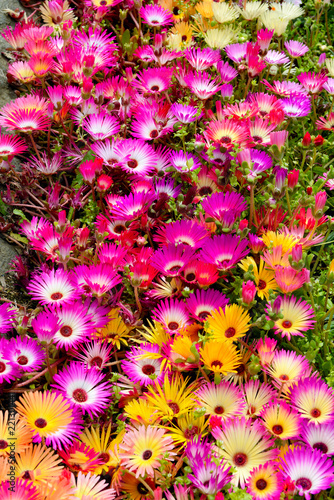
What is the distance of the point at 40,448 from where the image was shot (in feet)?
4.26

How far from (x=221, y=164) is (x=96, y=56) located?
77 centimetres

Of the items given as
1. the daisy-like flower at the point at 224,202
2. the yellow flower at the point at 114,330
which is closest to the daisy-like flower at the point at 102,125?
the daisy-like flower at the point at 224,202

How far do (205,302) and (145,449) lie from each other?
457 millimetres

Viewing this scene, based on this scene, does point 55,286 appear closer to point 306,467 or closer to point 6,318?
point 6,318

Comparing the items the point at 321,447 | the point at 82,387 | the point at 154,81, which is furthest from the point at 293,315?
the point at 154,81

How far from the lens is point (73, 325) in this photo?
1.48 m

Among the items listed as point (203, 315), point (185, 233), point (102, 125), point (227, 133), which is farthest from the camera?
point (102, 125)

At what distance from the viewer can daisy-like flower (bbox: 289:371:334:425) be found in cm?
130

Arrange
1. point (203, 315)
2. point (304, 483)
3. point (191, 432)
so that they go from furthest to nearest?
point (203, 315) → point (191, 432) → point (304, 483)

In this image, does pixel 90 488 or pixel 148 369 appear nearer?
pixel 90 488

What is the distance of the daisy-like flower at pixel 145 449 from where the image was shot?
1.21 m

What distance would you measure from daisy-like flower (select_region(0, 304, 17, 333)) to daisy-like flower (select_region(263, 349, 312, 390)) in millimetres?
718

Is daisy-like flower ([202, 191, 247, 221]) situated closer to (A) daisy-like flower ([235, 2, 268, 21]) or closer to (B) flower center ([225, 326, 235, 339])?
(B) flower center ([225, 326, 235, 339])

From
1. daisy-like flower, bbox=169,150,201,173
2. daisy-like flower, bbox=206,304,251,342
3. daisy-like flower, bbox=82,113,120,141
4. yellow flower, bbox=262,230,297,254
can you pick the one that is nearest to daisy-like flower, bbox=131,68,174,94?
daisy-like flower, bbox=82,113,120,141
